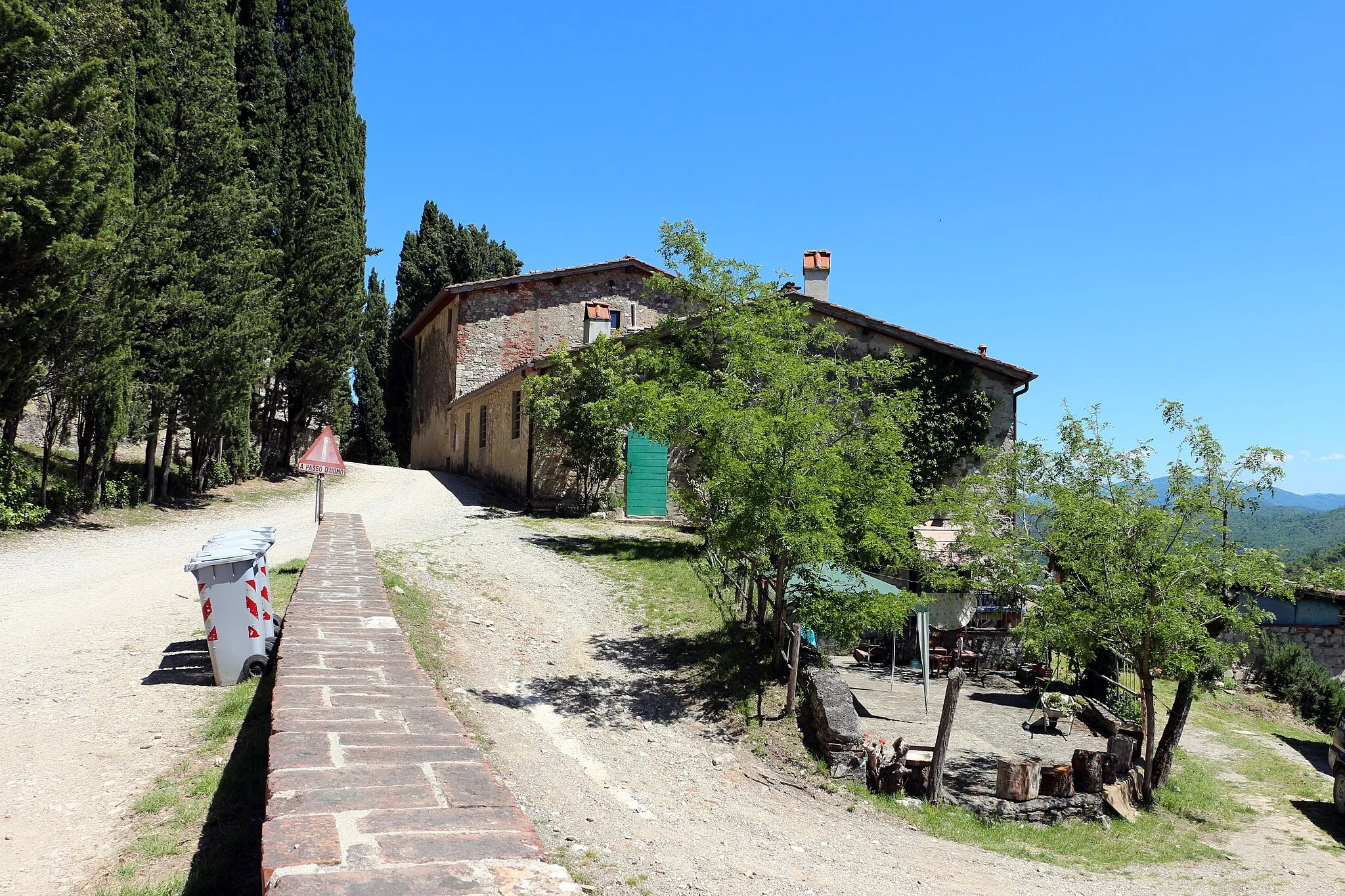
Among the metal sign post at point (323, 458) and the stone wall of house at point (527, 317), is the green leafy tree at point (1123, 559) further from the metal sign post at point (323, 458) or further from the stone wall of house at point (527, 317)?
the stone wall of house at point (527, 317)

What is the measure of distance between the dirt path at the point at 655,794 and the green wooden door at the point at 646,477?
7.69 m

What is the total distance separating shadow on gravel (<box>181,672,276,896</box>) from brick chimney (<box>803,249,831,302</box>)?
18.0 m

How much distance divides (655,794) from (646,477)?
1329 cm

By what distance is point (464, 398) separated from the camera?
92.3ft

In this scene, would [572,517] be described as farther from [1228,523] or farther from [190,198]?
[1228,523]

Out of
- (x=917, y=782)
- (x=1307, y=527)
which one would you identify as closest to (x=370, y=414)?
(x=917, y=782)

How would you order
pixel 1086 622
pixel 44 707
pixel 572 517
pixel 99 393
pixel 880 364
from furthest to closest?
pixel 572 517 → pixel 99 393 → pixel 880 364 → pixel 1086 622 → pixel 44 707

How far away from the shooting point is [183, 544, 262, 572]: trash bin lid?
724 cm

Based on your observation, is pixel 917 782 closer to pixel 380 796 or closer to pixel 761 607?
pixel 761 607

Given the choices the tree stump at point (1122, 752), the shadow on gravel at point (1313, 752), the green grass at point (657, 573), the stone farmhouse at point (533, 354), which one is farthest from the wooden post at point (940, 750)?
the stone farmhouse at point (533, 354)

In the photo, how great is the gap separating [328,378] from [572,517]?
12672mm

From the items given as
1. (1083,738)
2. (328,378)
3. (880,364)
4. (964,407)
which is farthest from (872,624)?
(328,378)

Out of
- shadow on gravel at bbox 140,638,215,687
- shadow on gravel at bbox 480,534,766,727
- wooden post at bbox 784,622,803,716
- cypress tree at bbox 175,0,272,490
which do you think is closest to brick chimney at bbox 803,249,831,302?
shadow on gravel at bbox 480,534,766,727

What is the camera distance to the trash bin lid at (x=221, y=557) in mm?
7238
